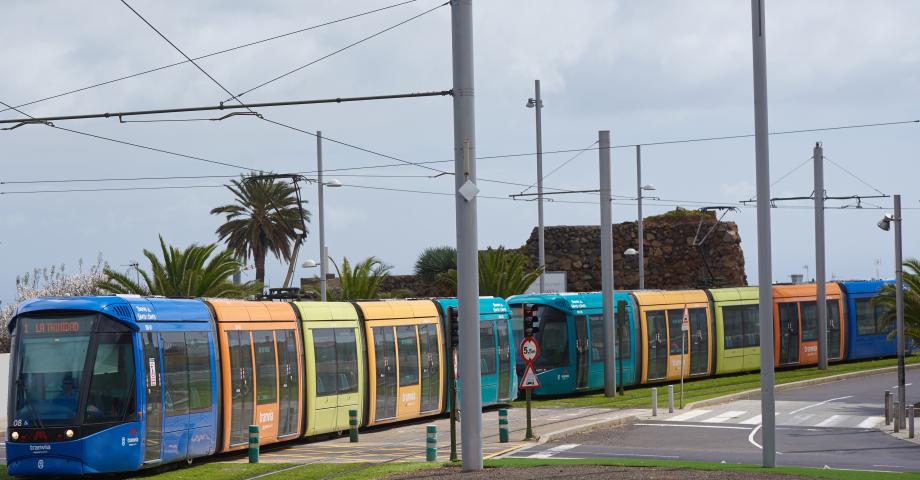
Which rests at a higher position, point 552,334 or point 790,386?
point 552,334

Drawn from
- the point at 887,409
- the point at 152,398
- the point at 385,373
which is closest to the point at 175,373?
the point at 152,398

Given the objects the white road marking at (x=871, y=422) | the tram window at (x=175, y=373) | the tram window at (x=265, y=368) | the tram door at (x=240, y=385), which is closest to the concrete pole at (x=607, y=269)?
the white road marking at (x=871, y=422)

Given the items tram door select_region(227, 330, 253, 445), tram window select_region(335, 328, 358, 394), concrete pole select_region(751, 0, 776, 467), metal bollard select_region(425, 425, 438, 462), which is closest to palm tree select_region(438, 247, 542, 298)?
tram window select_region(335, 328, 358, 394)

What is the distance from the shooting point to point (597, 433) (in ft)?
93.6

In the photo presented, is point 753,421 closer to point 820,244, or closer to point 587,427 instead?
point 587,427

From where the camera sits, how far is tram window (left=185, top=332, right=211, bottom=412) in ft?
74.4

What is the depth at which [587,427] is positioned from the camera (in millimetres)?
28781

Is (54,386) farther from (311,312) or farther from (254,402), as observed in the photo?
(311,312)

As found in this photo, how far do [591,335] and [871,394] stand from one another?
8460mm

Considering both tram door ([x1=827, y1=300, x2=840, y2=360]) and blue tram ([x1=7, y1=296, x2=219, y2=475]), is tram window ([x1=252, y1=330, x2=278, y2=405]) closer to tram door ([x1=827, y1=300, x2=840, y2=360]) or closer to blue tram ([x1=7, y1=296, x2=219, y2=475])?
blue tram ([x1=7, y1=296, x2=219, y2=475])

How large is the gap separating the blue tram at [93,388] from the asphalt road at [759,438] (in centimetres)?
639

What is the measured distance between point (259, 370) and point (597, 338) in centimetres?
1545

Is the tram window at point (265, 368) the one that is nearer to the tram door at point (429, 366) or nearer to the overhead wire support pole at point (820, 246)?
the tram door at point (429, 366)

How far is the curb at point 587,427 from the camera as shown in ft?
88.2
